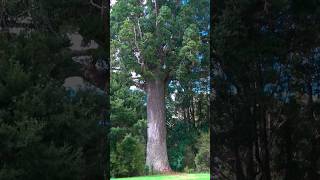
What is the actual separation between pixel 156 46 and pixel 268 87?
2.70 metres

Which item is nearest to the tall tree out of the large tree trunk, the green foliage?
the large tree trunk

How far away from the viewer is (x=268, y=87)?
6.48m

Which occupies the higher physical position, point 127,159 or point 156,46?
point 156,46

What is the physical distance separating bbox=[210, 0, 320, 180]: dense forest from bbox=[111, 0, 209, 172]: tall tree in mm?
2128

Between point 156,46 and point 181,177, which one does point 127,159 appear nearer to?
point 181,177

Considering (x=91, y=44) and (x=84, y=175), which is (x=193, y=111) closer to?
(x=91, y=44)

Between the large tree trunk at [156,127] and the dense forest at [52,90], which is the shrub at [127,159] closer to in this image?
the large tree trunk at [156,127]

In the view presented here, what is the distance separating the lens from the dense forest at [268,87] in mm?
6234

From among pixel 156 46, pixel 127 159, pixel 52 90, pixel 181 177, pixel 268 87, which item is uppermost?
pixel 156 46

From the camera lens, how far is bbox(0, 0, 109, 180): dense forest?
4.81 metres

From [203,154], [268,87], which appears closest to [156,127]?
[203,154]

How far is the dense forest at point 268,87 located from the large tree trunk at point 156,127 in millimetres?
2105

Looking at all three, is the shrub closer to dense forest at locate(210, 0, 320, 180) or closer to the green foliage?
the green foliage

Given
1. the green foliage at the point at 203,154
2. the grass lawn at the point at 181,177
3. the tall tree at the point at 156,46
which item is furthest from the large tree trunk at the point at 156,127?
the green foliage at the point at 203,154
